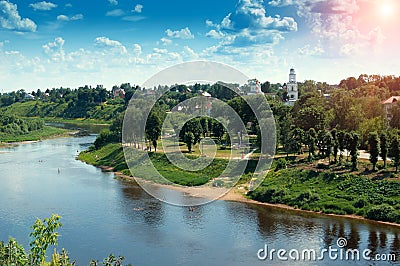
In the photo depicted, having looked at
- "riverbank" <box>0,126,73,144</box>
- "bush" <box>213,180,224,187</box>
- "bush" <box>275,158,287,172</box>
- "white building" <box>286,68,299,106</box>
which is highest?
"white building" <box>286,68,299,106</box>

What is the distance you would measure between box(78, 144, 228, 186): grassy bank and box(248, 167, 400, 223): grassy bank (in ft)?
20.6

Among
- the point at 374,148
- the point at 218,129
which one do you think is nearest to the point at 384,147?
the point at 374,148

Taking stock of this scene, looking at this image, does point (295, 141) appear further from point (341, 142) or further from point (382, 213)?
point (382, 213)

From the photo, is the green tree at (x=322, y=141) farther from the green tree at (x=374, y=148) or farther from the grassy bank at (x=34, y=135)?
the grassy bank at (x=34, y=135)

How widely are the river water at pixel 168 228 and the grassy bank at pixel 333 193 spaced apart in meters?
1.26

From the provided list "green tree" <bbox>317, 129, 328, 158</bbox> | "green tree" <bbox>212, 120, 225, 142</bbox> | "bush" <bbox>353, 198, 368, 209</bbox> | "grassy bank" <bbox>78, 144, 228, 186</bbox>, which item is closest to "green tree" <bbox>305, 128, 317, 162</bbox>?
"green tree" <bbox>317, 129, 328, 158</bbox>

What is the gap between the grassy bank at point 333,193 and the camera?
3150cm

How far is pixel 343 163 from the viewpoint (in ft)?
127

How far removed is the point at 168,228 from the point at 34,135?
208ft

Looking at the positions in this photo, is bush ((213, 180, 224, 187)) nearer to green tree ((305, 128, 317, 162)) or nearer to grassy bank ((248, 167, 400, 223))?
grassy bank ((248, 167, 400, 223))

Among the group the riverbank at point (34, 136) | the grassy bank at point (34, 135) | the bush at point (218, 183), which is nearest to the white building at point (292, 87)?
the bush at point (218, 183)

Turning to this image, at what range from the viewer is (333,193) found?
34719 mm

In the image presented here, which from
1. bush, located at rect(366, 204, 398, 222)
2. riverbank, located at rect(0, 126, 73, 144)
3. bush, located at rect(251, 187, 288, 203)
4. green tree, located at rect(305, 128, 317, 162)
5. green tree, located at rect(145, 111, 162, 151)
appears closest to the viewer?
bush, located at rect(366, 204, 398, 222)

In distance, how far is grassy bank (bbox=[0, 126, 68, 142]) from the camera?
80.6 metres
